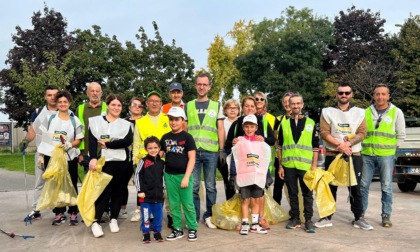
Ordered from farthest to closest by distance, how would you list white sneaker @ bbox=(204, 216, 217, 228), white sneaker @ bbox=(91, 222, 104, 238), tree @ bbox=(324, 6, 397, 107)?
tree @ bbox=(324, 6, 397, 107) → white sneaker @ bbox=(204, 216, 217, 228) → white sneaker @ bbox=(91, 222, 104, 238)

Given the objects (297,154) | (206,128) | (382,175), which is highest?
(206,128)

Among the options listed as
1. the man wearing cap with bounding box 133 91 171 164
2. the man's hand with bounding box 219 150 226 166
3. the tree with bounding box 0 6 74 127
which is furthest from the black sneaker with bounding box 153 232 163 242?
the tree with bounding box 0 6 74 127

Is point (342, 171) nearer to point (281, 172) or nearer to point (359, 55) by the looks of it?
point (281, 172)

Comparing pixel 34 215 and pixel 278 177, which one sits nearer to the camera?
pixel 278 177

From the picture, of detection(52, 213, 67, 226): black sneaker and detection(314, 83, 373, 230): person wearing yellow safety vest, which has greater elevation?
detection(314, 83, 373, 230): person wearing yellow safety vest

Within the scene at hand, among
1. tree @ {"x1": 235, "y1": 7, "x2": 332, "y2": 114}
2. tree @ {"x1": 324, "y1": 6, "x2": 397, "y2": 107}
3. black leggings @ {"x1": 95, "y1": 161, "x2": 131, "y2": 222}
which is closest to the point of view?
black leggings @ {"x1": 95, "y1": 161, "x2": 131, "y2": 222}

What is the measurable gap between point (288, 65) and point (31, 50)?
830 inches

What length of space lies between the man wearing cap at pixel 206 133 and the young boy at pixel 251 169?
1.24 ft

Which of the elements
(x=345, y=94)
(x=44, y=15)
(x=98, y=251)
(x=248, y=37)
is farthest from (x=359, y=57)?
(x=98, y=251)

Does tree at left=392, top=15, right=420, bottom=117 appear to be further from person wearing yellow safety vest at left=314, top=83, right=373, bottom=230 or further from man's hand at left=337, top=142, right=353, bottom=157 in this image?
man's hand at left=337, top=142, right=353, bottom=157

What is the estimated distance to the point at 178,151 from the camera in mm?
5547

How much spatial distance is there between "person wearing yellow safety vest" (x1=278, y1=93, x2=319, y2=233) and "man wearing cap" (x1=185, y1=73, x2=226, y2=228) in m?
0.93

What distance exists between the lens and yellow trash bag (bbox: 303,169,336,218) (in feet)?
19.7

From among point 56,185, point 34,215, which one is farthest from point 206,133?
point 34,215
